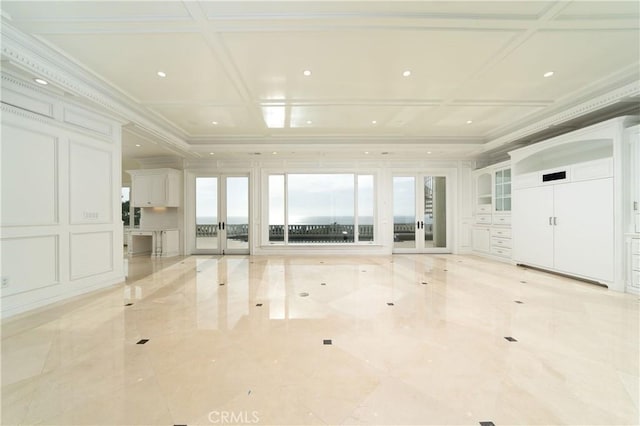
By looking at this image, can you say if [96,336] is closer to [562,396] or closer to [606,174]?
[562,396]

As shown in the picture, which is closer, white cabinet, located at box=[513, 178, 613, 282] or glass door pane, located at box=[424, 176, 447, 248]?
white cabinet, located at box=[513, 178, 613, 282]

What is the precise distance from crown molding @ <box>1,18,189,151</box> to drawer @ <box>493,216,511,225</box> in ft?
27.3

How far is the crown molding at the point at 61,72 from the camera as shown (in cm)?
267

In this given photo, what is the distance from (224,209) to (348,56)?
5.98 m

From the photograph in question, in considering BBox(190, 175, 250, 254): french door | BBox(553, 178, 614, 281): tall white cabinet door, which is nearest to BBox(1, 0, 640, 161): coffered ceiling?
BBox(553, 178, 614, 281): tall white cabinet door

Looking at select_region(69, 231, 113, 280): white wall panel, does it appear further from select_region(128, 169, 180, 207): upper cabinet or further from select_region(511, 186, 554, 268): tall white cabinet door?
select_region(511, 186, 554, 268): tall white cabinet door

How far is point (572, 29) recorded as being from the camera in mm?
2676

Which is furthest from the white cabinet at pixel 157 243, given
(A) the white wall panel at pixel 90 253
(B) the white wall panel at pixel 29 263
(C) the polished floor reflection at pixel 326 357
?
(B) the white wall panel at pixel 29 263

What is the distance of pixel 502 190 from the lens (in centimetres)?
640

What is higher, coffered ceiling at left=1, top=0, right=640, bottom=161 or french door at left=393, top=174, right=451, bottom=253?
coffered ceiling at left=1, top=0, right=640, bottom=161

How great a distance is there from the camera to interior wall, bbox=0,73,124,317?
121 inches

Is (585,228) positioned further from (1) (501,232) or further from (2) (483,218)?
(2) (483,218)

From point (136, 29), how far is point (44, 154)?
2.29 m

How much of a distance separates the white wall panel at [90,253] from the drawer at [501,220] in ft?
27.9
